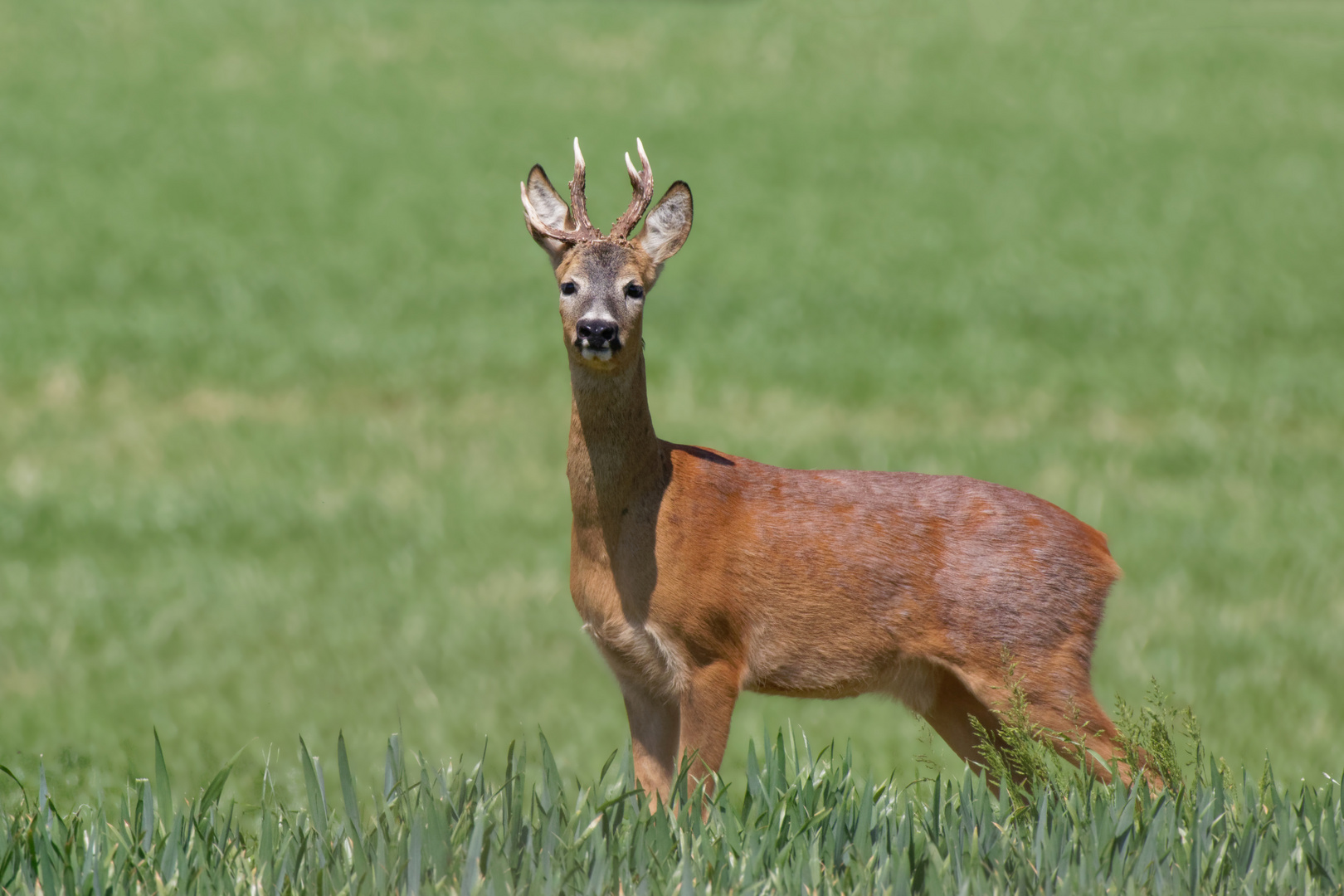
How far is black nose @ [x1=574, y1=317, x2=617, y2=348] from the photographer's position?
16.1ft

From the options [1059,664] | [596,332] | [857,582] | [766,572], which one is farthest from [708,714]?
[596,332]

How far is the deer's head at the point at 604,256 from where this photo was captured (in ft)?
16.4

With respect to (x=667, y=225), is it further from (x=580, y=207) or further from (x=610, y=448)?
(x=610, y=448)

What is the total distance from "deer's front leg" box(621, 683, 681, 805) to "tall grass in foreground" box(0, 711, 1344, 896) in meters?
0.34

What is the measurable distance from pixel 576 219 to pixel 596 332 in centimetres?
67

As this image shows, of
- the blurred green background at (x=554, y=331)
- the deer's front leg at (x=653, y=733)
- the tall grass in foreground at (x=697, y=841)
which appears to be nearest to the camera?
the tall grass in foreground at (x=697, y=841)

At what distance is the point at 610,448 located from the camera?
18.0 feet

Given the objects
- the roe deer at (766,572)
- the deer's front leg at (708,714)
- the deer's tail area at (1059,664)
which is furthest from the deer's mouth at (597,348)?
the deer's tail area at (1059,664)

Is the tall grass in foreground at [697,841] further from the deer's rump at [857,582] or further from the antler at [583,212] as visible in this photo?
the antler at [583,212]

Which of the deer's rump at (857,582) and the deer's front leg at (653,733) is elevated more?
the deer's rump at (857,582)

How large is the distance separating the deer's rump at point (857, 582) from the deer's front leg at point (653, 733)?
334 mm

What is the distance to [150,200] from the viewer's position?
22.2 m

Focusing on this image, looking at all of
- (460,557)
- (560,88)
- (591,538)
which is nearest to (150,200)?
(560,88)

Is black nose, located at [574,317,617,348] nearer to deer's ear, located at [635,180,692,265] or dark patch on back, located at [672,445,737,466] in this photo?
deer's ear, located at [635,180,692,265]
